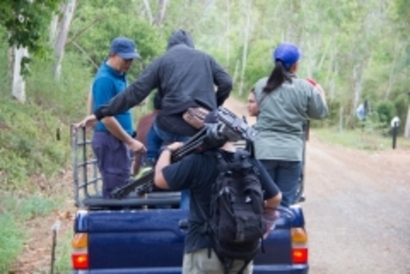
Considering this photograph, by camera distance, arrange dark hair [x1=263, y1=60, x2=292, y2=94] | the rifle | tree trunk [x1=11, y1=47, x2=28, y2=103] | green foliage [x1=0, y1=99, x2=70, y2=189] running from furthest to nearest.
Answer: tree trunk [x1=11, y1=47, x2=28, y2=103]
green foliage [x1=0, y1=99, x2=70, y2=189]
dark hair [x1=263, y1=60, x2=292, y2=94]
the rifle

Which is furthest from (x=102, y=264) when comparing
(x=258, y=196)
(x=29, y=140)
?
(x=29, y=140)

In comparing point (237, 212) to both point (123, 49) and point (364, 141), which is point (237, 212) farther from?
point (364, 141)

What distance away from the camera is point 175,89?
5359 mm

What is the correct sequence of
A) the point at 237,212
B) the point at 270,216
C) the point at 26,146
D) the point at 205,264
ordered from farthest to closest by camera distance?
the point at 26,146, the point at 270,216, the point at 205,264, the point at 237,212

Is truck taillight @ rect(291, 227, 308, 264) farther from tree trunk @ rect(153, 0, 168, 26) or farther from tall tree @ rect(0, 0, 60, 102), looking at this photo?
tree trunk @ rect(153, 0, 168, 26)

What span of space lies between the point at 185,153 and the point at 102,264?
99 cm

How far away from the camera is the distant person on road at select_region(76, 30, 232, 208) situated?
5320 mm

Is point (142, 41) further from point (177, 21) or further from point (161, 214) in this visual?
point (161, 214)

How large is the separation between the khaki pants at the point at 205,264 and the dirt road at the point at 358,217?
3.53 m

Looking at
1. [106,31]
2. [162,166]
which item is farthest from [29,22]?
[106,31]

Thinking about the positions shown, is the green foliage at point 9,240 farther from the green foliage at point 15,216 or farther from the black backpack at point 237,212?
the black backpack at point 237,212

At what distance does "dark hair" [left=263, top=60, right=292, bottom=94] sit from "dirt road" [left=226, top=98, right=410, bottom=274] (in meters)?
2.57

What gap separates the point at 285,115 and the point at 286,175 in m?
0.47

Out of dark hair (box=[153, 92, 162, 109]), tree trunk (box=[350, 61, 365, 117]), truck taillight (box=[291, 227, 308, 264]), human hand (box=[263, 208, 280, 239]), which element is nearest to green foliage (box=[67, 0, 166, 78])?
tree trunk (box=[350, 61, 365, 117])
